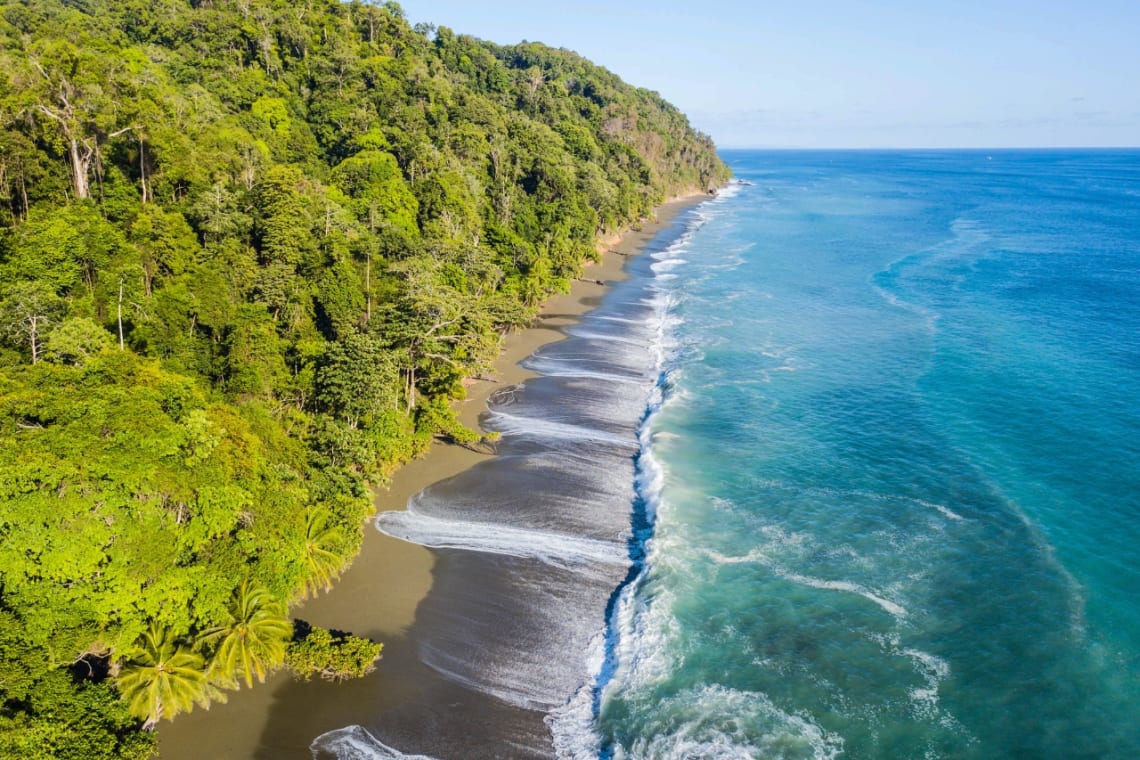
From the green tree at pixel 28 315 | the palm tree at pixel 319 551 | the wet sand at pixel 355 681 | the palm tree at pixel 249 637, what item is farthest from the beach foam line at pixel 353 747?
the green tree at pixel 28 315

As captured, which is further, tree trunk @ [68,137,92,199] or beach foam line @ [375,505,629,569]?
tree trunk @ [68,137,92,199]

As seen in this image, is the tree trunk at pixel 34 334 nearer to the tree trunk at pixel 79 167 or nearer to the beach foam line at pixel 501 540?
the beach foam line at pixel 501 540

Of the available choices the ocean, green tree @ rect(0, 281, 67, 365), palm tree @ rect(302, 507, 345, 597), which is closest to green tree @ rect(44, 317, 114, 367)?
green tree @ rect(0, 281, 67, 365)

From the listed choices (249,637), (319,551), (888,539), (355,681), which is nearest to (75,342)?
(319,551)

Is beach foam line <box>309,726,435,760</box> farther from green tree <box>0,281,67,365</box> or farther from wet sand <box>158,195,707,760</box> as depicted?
green tree <box>0,281,67,365</box>

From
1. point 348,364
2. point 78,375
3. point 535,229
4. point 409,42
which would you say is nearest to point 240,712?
point 78,375

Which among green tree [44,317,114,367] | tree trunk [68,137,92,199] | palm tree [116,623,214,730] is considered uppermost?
tree trunk [68,137,92,199]

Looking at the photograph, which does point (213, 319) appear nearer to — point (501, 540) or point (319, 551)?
point (319, 551)
